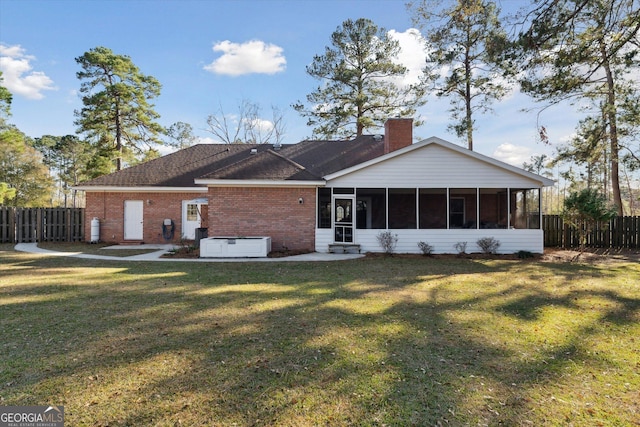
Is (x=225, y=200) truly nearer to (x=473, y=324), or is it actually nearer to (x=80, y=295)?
(x=80, y=295)

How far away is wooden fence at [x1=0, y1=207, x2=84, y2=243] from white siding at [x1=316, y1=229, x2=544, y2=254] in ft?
43.9

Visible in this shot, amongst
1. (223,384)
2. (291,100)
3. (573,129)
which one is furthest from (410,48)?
(223,384)

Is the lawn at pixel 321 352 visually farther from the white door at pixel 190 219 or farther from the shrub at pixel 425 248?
the white door at pixel 190 219

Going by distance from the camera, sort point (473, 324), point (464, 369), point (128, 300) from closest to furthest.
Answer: point (464, 369) < point (473, 324) < point (128, 300)

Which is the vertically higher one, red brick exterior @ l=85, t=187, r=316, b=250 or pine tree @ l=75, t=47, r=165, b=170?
pine tree @ l=75, t=47, r=165, b=170

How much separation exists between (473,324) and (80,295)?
7.44 metres

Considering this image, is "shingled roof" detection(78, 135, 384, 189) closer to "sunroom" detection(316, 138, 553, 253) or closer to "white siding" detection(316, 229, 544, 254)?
"sunroom" detection(316, 138, 553, 253)

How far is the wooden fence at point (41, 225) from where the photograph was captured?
1595 centimetres

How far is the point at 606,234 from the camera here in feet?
50.6

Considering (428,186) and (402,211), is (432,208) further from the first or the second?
(428,186)

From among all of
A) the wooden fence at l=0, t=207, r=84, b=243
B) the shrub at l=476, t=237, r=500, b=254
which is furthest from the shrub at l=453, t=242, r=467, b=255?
the wooden fence at l=0, t=207, r=84, b=243

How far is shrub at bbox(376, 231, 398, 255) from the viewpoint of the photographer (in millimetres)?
12961

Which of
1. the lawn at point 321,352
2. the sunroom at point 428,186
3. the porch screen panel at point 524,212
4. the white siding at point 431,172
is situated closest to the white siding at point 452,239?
the sunroom at point 428,186

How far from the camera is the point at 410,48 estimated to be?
79.9 ft
